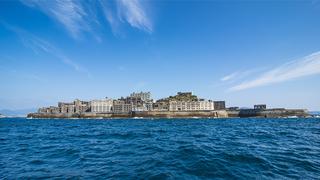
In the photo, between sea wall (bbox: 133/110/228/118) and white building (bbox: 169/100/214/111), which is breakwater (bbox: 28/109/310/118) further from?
white building (bbox: 169/100/214/111)

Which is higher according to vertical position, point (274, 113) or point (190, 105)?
point (190, 105)

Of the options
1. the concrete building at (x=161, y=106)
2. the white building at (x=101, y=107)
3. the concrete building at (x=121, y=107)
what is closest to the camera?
the concrete building at (x=161, y=106)

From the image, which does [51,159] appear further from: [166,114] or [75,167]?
[166,114]

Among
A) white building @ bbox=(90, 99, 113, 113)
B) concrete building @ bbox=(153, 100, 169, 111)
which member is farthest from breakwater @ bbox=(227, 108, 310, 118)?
white building @ bbox=(90, 99, 113, 113)

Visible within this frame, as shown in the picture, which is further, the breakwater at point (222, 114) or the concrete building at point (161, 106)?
the concrete building at point (161, 106)

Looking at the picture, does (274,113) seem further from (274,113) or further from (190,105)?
(190,105)

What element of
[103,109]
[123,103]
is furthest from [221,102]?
[103,109]

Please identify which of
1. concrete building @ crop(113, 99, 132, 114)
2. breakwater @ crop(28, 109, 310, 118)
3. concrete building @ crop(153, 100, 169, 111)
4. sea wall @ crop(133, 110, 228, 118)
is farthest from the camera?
concrete building @ crop(113, 99, 132, 114)

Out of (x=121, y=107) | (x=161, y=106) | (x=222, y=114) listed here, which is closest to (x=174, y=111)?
(x=222, y=114)

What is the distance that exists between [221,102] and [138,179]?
189481mm

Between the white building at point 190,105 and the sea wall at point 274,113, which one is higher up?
the white building at point 190,105

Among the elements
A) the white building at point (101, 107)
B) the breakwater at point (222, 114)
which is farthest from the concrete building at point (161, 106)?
the white building at point (101, 107)

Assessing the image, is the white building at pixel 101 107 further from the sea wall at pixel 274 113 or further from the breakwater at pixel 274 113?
the sea wall at pixel 274 113

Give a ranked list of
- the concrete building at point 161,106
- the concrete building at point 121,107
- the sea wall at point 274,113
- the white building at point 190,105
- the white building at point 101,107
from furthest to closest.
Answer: the white building at point 101,107, the concrete building at point 121,107, the concrete building at point 161,106, the white building at point 190,105, the sea wall at point 274,113
